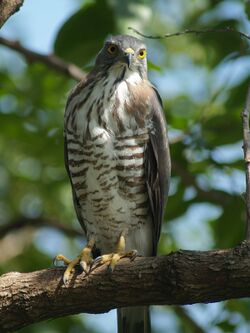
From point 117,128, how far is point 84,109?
27 cm

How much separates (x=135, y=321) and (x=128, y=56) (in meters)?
1.74

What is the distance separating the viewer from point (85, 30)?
17.2 feet

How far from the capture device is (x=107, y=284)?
12.0ft

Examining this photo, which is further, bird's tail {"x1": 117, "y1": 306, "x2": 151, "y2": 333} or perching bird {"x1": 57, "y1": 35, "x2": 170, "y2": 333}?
bird's tail {"x1": 117, "y1": 306, "x2": 151, "y2": 333}

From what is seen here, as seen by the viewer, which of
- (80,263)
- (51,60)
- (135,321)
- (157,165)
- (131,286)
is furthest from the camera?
(51,60)

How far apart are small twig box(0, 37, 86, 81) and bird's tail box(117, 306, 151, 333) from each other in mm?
1704

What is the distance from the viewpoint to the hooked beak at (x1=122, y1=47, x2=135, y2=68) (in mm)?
5055

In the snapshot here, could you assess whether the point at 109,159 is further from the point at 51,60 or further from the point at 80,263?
the point at 51,60

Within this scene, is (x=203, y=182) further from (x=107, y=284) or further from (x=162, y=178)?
(x=107, y=284)

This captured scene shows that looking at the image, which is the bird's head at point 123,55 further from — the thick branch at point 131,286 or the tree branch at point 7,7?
the thick branch at point 131,286

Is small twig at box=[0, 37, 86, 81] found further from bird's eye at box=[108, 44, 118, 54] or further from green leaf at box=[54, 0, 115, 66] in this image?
bird's eye at box=[108, 44, 118, 54]

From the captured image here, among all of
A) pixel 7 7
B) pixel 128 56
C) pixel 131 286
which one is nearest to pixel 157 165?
pixel 128 56

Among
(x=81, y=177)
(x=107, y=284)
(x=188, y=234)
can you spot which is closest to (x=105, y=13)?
(x=81, y=177)

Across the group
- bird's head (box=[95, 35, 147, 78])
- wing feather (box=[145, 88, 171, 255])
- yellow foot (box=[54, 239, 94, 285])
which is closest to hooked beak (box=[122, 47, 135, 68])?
bird's head (box=[95, 35, 147, 78])
